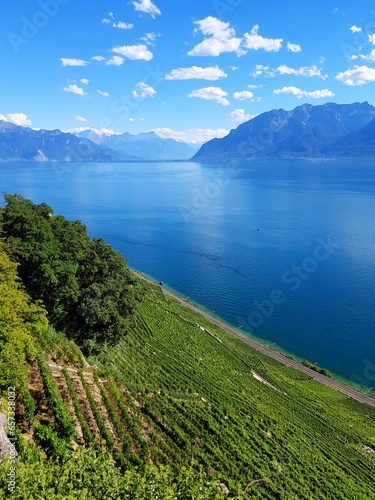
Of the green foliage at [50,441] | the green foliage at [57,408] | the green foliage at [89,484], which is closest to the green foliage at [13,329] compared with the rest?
the green foliage at [57,408]

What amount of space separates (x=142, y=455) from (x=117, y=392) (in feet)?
19.2

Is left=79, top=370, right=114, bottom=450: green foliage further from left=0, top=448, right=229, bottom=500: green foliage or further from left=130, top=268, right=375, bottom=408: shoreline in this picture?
left=130, top=268, right=375, bottom=408: shoreline

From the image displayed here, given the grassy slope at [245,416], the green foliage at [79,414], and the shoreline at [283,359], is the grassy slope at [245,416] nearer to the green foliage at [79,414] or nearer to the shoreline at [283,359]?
the shoreline at [283,359]

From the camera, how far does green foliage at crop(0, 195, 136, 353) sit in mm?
30375

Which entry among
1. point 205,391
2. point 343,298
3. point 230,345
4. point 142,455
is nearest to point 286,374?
point 230,345

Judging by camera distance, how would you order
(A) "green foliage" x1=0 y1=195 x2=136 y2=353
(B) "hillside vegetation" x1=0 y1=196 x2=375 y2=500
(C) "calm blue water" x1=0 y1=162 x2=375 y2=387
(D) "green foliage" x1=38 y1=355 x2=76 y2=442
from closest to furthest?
(B) "hillside vegetation" x1=0 y1=196 x2=375 y2=500 → (D) "green foliage" x1=38 y1=355 x2=76 y2=442 → (A) "green foliage" x1=0 y1=195 x2=136 y2=353 → (C) "calm blue water" x1=0 y1=162 x2=375 y2=387

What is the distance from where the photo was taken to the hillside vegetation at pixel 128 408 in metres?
15.0

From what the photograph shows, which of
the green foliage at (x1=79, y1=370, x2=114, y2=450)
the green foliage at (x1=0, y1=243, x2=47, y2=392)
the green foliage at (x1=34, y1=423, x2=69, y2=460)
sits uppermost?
the green foliage at (x1=0, y1=243, x2=47, y2=392)

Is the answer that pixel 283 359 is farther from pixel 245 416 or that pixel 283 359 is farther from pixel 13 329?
pixel 13 329

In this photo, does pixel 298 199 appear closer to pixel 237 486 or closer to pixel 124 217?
pixel 124 217

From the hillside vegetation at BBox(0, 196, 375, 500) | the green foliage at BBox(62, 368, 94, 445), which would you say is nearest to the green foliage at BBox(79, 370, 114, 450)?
the hillside vegetation at BBox(0, 196, 375, 500)

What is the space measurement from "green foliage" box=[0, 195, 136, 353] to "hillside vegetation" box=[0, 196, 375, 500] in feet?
0.39

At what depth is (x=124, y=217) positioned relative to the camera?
6265 inches

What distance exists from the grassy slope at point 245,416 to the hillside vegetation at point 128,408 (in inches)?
5.2
